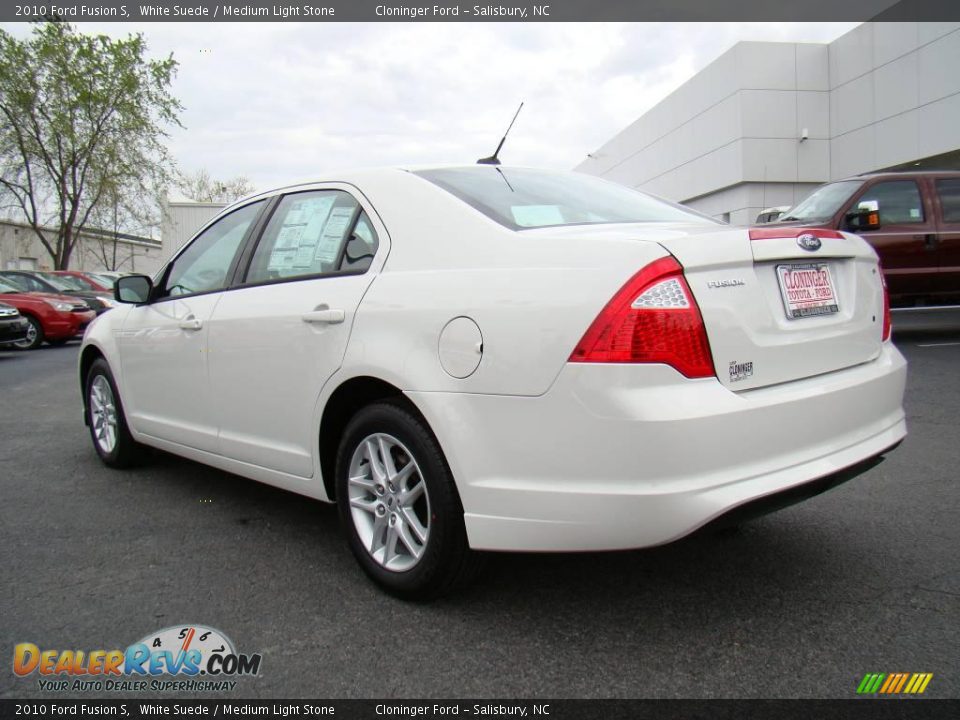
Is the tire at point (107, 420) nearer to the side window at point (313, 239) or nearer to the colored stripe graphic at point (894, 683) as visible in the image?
the side window at point (313, 239)

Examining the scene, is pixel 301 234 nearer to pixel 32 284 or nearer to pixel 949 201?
pixel 949 201

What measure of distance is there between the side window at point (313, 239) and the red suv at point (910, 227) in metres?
7.23

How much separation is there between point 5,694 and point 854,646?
8.13ft

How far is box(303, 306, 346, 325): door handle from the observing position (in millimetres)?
2893

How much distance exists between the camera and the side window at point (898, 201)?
30.1 ft

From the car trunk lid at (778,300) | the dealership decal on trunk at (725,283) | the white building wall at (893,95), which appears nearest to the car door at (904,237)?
the car trunk lid at (778,300)

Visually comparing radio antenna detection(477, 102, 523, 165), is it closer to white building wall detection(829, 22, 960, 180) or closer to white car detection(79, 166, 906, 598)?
white car detection(79, 166, 906, 598)

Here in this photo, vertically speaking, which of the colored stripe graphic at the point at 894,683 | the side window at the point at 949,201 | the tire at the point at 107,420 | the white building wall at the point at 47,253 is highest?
the white building wall at the point at 47,253

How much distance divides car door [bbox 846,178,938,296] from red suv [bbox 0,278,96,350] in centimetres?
1325

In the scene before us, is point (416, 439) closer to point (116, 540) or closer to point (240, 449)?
point (240, 449)

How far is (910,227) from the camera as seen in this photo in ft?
30.1

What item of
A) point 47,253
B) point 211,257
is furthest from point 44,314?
point 47,253

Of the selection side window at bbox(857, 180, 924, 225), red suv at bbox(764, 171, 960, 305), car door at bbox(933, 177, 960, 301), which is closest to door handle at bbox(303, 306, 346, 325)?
red suv at bbox(764, 171, 960, 305)
